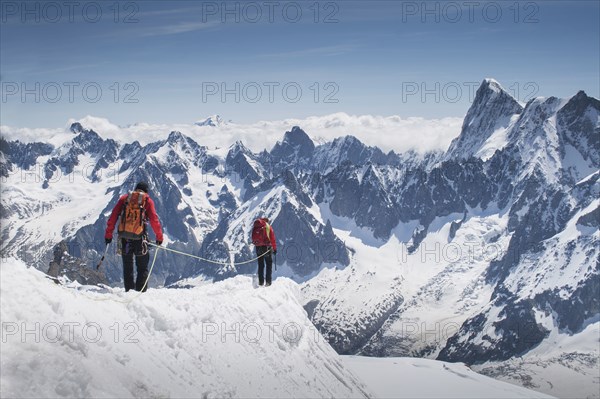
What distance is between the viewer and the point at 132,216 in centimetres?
2214

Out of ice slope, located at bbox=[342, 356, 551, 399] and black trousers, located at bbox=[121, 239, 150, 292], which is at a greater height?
black trousers, located at bbox=[121, 239, 150, 292]

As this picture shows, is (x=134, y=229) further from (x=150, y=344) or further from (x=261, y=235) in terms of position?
(x=261, y=235)

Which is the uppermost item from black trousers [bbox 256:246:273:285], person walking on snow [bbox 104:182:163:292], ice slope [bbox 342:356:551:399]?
person walking on snow [bbox 104:182:163:292]

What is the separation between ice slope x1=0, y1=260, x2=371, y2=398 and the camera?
587 inches

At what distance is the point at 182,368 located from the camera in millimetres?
18828

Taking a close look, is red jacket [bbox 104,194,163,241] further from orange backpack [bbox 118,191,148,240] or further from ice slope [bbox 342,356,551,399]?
A: ice slope [bbox 342,356,551,399]

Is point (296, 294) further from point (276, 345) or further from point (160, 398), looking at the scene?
point (160, 398)

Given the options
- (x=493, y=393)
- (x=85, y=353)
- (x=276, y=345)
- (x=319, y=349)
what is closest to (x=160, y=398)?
(x=85, y=353)

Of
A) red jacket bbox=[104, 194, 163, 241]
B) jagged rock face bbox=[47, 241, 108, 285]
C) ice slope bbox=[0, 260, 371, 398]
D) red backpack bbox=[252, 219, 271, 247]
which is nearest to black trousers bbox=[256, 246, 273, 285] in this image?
red backpack bbox=[252, 219, 271, 247]

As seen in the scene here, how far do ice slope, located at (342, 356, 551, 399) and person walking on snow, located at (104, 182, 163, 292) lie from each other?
248 ft

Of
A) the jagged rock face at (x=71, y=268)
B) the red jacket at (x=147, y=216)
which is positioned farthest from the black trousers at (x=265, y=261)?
the jagged rock face at (x=71, y=268)

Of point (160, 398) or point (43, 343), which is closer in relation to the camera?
point (43, 343)

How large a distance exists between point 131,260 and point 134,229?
1544 mm

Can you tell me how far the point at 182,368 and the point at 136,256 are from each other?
17.8 ft
